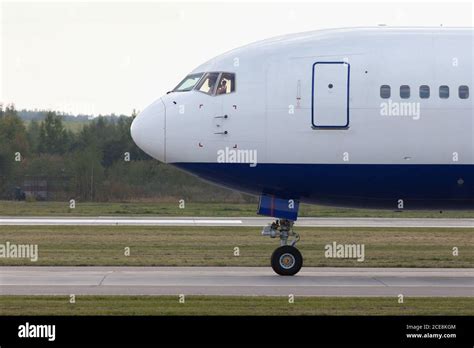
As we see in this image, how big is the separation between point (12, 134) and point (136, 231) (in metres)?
26.1

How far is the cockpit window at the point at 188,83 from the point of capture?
24.5 metres

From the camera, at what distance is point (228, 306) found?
63.3ft

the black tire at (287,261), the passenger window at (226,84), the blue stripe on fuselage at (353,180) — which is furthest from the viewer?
the black tire at (287,261)

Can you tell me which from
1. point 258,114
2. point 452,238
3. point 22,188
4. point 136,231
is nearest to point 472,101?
point 258,114

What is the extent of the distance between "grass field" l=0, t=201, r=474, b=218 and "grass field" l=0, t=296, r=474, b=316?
92.1 feet

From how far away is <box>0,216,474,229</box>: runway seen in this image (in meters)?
42.0

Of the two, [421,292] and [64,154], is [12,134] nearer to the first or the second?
[64,154]

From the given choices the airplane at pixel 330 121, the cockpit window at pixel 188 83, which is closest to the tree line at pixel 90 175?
the cockpit window at pixel 188 83

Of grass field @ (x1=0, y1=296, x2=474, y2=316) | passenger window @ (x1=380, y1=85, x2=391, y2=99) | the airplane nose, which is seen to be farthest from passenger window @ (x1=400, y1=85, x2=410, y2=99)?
the airplane nose

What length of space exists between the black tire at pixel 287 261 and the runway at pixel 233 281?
0.20 m

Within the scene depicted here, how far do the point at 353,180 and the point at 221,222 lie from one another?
782 inches

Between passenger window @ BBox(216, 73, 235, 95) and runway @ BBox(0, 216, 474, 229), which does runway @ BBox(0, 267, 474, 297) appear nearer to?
passenger window @ BBox(216, 73, 235, 95)

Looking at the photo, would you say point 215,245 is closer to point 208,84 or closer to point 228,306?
point 208,84

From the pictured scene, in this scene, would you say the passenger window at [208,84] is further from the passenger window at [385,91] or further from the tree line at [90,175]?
the tree line at [90,175]
